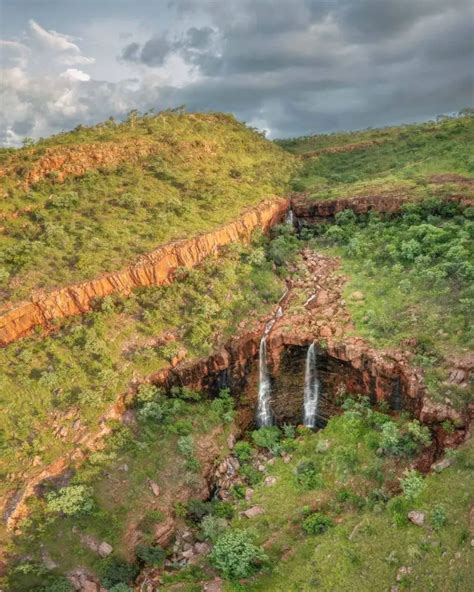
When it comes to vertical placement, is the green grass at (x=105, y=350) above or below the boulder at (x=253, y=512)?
above

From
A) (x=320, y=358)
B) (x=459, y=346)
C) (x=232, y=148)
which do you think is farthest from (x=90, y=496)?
(x=232, y=148)

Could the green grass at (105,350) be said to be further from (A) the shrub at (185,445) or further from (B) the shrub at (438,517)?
(B) the shrub at (438,517)

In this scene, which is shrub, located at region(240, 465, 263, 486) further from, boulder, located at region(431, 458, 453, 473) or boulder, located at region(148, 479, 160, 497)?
boulder, located at region(431, 458, 453, 473)

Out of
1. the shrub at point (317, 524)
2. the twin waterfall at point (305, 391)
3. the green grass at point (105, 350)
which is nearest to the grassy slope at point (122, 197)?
the green grass at point (105, 350)

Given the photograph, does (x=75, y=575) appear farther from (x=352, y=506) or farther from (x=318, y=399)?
(x=318, y=399)

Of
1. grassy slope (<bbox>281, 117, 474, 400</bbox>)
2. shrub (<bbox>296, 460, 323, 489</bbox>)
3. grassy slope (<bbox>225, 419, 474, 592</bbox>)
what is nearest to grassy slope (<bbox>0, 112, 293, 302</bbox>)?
grassy slope (<bbox>281, 117, 474, 400</bbox>)

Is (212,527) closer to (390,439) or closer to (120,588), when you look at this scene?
(120,588)
